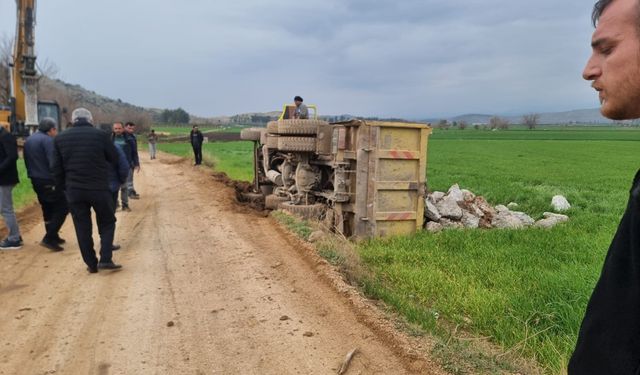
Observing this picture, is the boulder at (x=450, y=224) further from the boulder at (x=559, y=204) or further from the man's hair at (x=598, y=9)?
the man's hair at (x=598, y=9)

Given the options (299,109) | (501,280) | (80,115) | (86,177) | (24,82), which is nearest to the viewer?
(501,280)

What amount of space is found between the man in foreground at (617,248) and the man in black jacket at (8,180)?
25.3 ft

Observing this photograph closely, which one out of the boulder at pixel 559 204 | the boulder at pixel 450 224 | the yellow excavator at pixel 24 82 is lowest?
the boulder at pixel 450 224

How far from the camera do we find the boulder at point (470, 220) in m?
8.45

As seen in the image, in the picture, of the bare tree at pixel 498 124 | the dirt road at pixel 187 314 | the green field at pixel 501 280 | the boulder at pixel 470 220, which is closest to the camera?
the dirt road at pixel 187 314

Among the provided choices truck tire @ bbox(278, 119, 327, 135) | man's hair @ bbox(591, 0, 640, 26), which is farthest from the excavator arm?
man's hair @ bbox(591, 0, 640, 26)

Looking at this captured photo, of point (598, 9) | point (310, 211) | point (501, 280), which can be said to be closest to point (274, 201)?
point (310, 211)

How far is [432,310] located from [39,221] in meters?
7.96

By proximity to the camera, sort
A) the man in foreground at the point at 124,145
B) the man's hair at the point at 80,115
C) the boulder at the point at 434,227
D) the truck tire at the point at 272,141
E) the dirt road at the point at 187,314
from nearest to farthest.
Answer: the dirt road at the point at 187,314 → the man's hair at the point at 80,115 → the boulder at the point at 434,227 → the truck tire at the point at 272,141 → the man in foreground at the point at 124,145

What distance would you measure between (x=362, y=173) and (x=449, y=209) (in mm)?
2126

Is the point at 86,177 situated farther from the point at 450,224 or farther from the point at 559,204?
the point at 559,204

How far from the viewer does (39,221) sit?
9.08 meters

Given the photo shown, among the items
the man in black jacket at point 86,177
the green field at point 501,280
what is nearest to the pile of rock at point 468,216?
the green field at point 501,280

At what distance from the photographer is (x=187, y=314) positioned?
4.53 m
